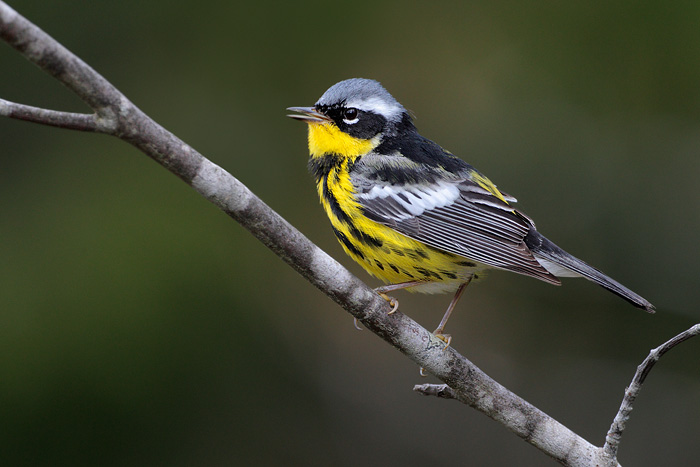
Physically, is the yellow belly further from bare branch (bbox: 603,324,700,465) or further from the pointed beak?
bare branch (bbox: 603,324,700,465)

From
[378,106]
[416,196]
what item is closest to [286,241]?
[416,196]

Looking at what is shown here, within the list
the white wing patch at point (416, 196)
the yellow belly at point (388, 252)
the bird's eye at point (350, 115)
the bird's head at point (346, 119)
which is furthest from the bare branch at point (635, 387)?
the bird's eye at point (350, 115)

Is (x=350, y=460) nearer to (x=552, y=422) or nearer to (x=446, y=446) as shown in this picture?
(x=446, y=446)

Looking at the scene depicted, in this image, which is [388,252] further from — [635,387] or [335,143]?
[635,387]

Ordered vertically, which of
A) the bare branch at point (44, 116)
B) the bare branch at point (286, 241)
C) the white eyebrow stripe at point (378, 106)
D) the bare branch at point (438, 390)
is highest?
the white eyebrow stripe at point (378, 106)

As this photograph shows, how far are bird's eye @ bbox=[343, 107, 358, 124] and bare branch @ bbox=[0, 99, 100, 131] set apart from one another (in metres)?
1.62


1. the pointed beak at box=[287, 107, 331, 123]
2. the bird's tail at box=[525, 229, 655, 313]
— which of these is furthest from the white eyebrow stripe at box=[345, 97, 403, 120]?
the bird's tail at box=[525, 229, 655, 313]

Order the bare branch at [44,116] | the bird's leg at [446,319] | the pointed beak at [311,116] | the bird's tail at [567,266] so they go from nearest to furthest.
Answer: the bare branch at [44,116], the bird's tail at [567,266], the bird's leg at [446,319], the pointed beak at [311,116]

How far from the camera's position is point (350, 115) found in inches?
130

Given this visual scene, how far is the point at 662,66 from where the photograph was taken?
4730 millimetres

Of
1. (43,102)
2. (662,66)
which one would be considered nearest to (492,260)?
(662,66)

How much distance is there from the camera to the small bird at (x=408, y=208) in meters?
2.96

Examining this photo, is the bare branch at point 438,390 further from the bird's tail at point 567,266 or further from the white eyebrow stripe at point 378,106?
the white eyebrow stripe at point 378,106

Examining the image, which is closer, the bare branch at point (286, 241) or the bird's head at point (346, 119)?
the bare branch at point (286, 241)
